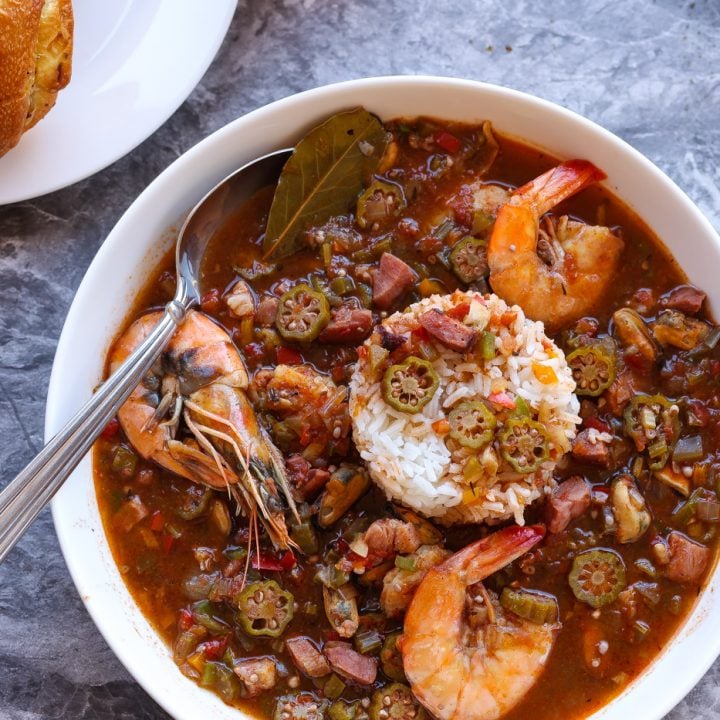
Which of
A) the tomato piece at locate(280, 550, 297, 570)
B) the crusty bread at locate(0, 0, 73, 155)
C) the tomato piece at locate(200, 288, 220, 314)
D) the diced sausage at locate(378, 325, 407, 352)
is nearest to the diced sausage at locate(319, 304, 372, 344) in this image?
the diced sausage at locate(378, 325, 407, 352)

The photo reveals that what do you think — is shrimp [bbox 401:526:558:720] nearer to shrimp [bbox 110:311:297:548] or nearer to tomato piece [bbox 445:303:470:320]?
shrimp [bbox 110:311:297:548]

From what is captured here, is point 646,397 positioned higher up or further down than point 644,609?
higher up

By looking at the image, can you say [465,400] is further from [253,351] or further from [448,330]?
[253,351]

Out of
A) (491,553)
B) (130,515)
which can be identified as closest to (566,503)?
(491,553)

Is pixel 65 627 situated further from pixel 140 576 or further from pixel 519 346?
pixel 519 346

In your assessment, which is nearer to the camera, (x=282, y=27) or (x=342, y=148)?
(x=342, y=148)

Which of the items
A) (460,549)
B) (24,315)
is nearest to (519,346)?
(460,549)
